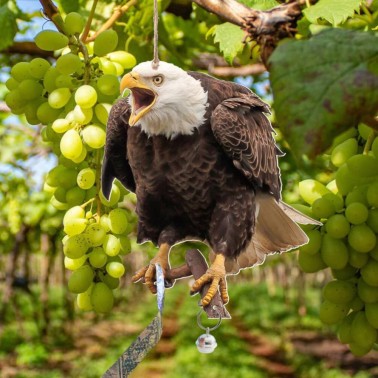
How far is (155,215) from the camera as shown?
1.07 metres

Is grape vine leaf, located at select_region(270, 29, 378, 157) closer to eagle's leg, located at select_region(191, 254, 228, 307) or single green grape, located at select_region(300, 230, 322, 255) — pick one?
eagle's leg, located at select_region(191, 254, 228, 307)

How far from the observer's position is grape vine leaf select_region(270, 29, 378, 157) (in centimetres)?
59

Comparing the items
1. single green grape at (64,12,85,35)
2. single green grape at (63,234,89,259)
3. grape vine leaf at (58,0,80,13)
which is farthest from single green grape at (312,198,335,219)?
grape vine leaf at (58,0,80,13)

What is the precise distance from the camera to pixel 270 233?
106cm

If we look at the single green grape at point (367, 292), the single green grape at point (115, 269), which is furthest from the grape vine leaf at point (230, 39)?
the single green grape at point (367, 292)

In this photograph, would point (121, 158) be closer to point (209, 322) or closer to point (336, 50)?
point (336, 50)

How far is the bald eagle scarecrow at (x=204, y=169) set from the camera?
90 cm

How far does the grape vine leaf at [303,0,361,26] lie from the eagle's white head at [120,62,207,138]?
294 mm

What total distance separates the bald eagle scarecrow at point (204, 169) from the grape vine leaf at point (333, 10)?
0.19m

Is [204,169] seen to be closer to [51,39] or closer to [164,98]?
[164,98]

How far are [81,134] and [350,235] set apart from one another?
0.54m

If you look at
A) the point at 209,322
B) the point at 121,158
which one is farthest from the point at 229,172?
the point at 209,322

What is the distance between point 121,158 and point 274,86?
52cm

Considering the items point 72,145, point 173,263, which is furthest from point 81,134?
point 173,263
